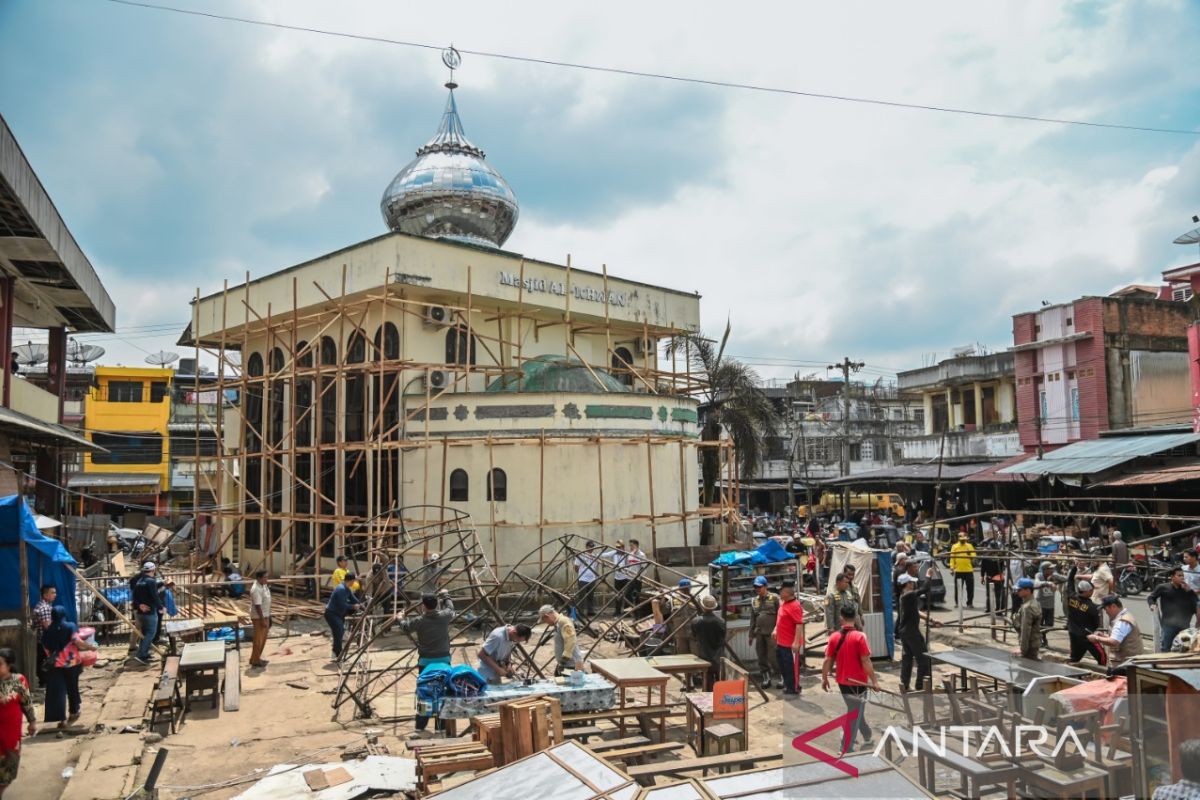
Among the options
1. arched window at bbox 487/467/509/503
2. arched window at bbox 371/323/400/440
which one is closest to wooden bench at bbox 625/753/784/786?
arched window at bbox 487/467/509/503

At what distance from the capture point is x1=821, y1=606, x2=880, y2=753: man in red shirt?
9.26 m

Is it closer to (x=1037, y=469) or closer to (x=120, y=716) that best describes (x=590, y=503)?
(x=120, y=716)

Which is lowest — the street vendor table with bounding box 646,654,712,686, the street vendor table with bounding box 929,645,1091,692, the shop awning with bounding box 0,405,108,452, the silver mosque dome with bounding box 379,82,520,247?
the street vendor table with bounding box 646,654,712,686

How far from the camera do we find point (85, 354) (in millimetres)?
45062

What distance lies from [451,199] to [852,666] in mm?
21715

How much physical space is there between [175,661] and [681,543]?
45.6 ft

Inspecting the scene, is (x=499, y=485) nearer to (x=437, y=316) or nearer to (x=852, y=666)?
(x=437, y=316)

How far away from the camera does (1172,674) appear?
5617mm

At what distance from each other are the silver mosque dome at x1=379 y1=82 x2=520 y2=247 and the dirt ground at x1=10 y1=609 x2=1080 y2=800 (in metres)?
16.9

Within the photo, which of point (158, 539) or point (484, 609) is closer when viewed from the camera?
point (484, 609)

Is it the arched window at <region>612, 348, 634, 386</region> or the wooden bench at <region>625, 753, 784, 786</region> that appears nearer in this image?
the wooden bench at <region>625, 753, 784, 786</region>

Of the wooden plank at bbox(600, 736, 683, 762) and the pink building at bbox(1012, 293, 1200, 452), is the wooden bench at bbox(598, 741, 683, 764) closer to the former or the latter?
the wooden plank at bbox(600, 736, 683, 762)

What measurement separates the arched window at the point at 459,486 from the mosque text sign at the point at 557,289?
548cm

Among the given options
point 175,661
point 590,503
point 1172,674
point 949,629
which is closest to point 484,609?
point 590,503
